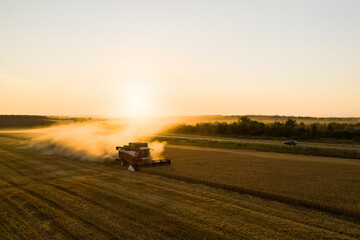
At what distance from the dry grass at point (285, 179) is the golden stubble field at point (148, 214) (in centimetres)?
79

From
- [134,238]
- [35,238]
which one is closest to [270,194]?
[134,238]

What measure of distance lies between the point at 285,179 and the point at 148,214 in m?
11.1

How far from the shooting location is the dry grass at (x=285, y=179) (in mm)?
12719

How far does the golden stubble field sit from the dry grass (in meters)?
0.79

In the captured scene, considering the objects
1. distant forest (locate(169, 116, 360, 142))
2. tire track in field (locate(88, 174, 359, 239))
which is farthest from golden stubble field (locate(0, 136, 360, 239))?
distant forest (locate(169, 116, 360, 142))

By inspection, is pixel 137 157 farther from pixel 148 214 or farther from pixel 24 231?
pixel 24 231

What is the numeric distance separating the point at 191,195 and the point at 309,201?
6339 mm

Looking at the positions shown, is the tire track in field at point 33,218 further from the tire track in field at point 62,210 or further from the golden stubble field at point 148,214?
the tire track in field at point 62,210

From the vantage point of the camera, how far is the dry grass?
41.7 feet

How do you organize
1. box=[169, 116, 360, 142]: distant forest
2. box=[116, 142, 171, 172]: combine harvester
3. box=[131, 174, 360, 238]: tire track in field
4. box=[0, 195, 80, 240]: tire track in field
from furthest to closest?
1. box=[169, 116, 360, 142]: distant forest
2. box=[116, 142, 171, 172]: combine harvester
3. box=[131, 174, 360, 238]: tire track in field
4. box=[0, 195, 80, 240]: tire track in field

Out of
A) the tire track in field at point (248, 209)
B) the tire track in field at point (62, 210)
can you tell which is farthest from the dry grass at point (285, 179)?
the tire track in field at point (62, 210)

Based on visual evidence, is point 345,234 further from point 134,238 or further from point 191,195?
point 134,238

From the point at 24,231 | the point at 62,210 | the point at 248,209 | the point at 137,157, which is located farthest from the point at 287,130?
the point at 24,231

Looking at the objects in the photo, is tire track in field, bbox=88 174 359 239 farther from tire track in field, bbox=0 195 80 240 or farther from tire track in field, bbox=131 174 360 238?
tire track in field, bbox=0 195 80 240
